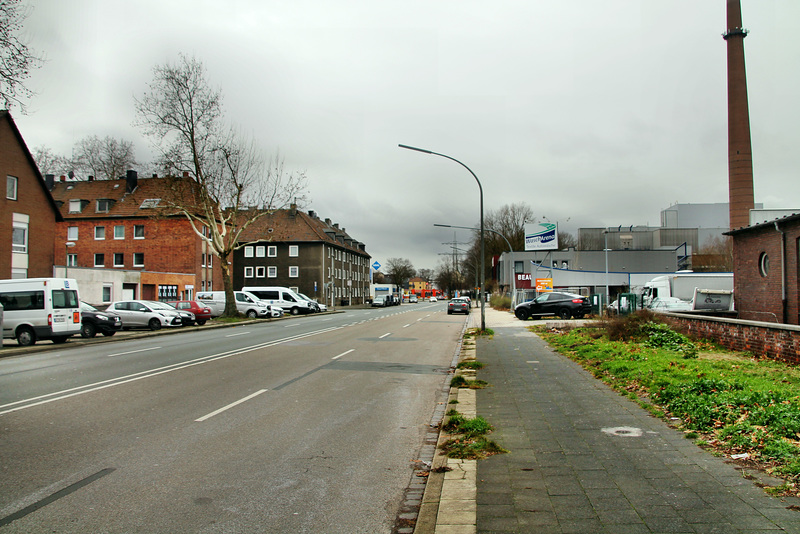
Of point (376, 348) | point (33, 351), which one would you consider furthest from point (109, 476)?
point (33, 351)

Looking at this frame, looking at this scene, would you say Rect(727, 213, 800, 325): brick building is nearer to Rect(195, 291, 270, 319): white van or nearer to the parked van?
Rect(195, 291, 270, 319): white van

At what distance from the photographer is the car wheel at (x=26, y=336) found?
20109 mm

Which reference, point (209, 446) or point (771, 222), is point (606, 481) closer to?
point (209, 446)

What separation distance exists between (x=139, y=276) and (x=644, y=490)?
45.9 m

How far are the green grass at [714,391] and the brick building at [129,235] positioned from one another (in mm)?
45752

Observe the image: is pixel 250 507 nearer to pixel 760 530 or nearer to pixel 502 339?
pixel 760 530

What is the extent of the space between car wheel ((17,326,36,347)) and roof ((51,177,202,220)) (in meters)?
35.9

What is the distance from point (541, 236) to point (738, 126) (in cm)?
3759

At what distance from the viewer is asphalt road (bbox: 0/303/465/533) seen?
14.0 ft

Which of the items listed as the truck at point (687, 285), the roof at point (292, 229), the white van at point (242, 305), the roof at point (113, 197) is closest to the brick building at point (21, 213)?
the white van at point (242, 305)

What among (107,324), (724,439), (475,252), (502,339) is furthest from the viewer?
(475,252)

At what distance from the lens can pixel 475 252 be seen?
82062 mm

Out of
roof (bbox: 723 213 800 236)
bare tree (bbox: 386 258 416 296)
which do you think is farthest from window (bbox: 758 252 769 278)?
bare tree (bbox: 386 258 416 296)

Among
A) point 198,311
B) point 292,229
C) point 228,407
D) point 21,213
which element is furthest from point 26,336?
point 292,229
